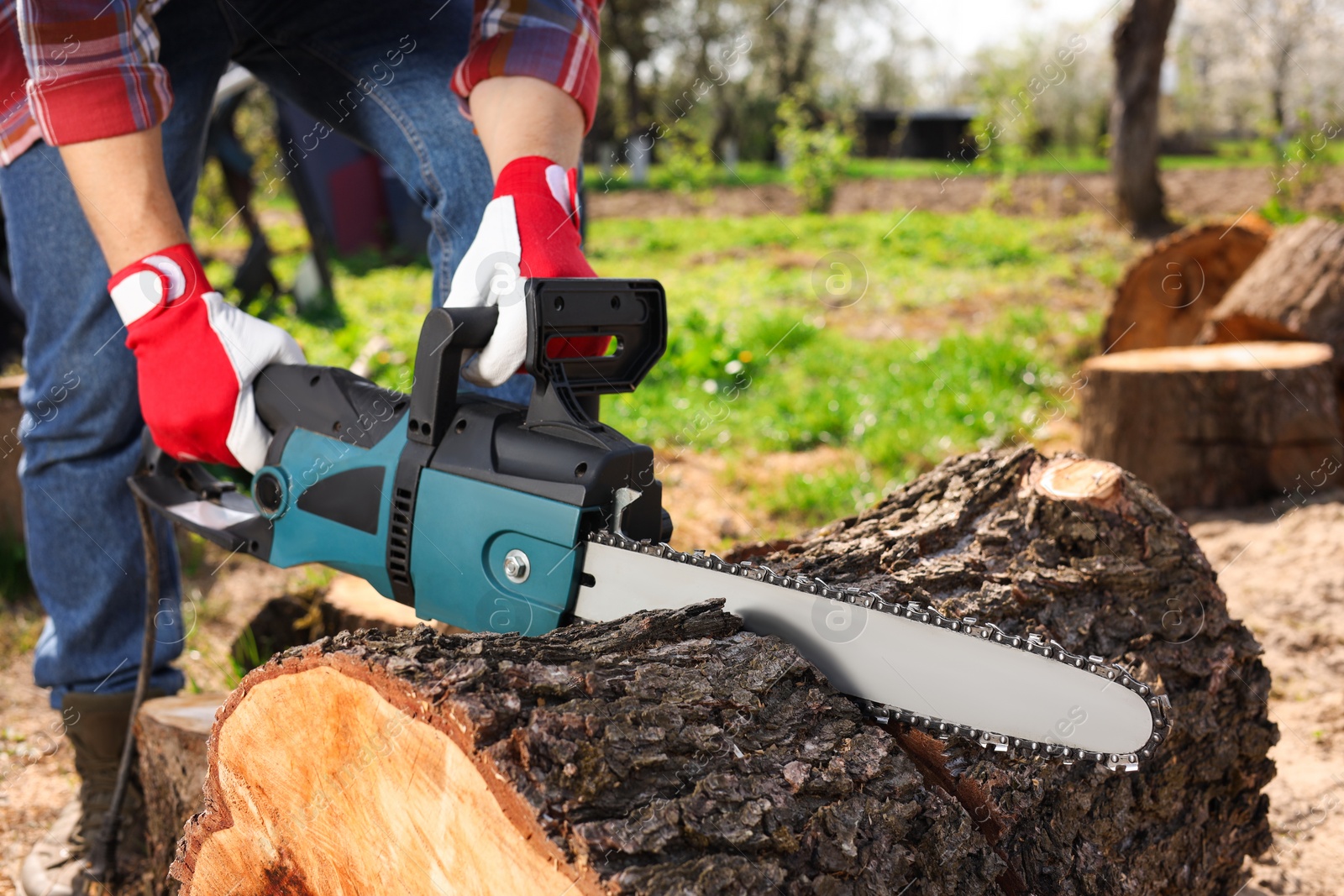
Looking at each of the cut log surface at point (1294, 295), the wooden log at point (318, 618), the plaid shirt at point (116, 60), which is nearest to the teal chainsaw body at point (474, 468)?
the plaid shirt at point (116, 60)

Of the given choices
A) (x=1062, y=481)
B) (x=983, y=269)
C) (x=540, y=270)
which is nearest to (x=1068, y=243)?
(x=983, y=269)

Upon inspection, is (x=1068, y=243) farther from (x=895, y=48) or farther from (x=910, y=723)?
(x=895, y=48)

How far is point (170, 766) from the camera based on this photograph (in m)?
1.93

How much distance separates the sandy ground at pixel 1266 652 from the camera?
2.22m

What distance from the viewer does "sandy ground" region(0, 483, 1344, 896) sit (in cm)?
222

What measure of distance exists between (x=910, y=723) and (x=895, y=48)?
97.9ft

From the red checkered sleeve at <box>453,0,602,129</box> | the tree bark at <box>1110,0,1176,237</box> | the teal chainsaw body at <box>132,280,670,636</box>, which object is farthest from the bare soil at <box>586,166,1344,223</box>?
the teal chainsaw body at <box>132,280,670,636</box>

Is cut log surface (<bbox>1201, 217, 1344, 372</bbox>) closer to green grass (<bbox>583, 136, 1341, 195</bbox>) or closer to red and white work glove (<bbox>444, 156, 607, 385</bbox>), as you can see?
red and white work glove (<bbox>444, 156, 607, 385</bbox>)

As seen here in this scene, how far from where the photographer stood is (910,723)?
1280mm

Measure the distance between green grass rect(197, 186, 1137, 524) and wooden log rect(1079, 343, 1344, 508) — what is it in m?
0.60

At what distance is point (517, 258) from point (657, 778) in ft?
2.80

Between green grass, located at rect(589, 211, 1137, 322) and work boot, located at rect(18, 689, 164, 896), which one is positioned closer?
work boot, located at rect(18, 689, 164, 896)

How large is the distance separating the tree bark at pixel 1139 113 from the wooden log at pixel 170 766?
33.2 feet

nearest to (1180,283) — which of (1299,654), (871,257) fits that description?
(1299,654)
